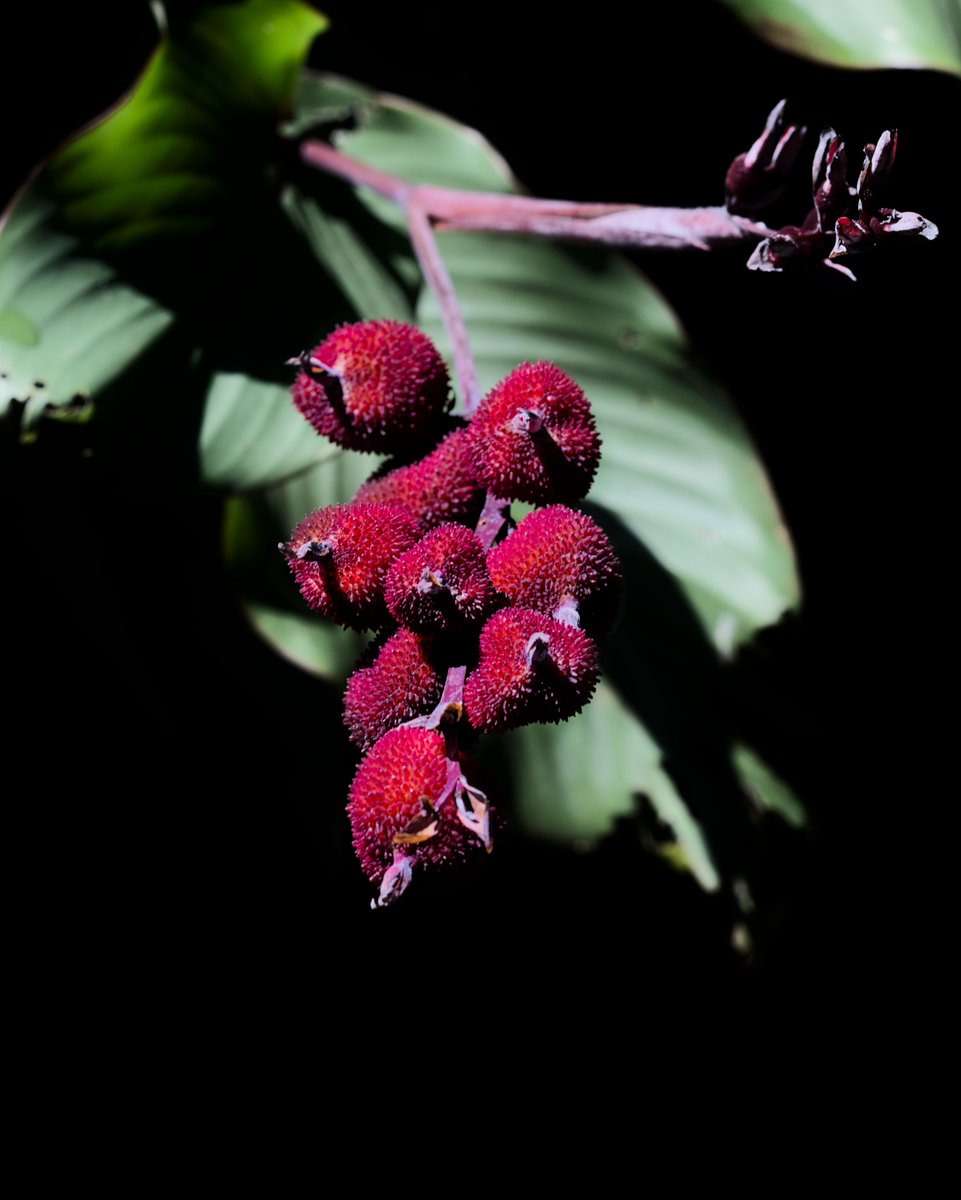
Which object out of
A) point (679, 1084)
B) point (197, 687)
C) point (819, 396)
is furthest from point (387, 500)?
point (679, 1084)

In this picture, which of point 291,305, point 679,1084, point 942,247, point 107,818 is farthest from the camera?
point 679,1084

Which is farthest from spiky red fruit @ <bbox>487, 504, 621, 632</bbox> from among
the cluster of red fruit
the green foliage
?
the green foliage

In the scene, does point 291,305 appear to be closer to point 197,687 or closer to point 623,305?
point 623,305

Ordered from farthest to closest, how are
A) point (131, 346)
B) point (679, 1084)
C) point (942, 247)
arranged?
point (679, 1084) → point (942, 247) → point (131, 346)

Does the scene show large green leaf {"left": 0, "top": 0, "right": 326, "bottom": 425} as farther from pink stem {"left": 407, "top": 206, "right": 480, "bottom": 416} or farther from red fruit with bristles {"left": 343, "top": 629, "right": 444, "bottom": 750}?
red fruit with bristles {"left": 343, "top": 629, "right": 444, "bottom": 750}

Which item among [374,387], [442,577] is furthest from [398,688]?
[374,387]

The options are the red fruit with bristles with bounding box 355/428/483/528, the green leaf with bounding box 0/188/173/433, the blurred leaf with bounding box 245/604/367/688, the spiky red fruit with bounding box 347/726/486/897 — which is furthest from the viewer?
the blurred leaf with bounding box 245/604/367/688

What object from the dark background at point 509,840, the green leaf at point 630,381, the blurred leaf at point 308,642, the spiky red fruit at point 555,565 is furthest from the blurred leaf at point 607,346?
the spiky red fruit at point 555,565
